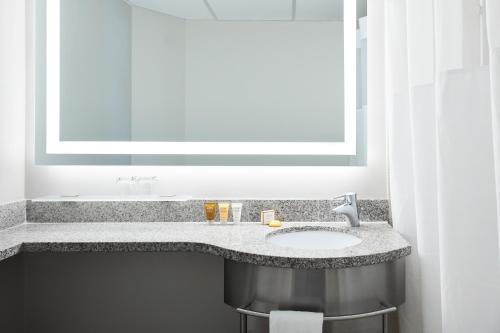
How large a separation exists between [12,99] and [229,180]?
0.83 metres

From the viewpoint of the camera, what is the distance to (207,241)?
119 cm

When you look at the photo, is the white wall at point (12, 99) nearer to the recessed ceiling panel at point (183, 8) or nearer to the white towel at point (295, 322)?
the recessed ceiling panel at point (183, 8)

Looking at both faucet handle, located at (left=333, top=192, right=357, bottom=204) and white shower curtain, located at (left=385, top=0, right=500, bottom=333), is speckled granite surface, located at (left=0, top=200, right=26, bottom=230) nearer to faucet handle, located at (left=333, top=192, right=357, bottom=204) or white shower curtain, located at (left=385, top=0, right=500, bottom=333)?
faucet handle, located at (left=333, top=192, right=357, bottom=204)

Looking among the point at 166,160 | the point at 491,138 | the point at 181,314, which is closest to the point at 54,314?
the point at 181,314

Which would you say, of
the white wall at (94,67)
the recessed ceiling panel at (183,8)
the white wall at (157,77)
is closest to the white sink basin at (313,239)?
the white wall at (157,77)

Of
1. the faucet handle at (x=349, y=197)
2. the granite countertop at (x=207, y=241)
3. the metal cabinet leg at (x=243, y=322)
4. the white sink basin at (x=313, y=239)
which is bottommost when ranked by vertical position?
the metal cabinet leg at (x=243, y=322)

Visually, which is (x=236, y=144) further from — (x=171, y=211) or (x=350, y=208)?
(x=350, y=208)

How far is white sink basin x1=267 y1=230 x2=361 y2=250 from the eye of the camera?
1386 mm

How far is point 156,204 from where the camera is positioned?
151 cm

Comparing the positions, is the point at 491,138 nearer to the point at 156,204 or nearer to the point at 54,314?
the point at 156,204

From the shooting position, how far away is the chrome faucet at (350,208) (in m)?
1.41

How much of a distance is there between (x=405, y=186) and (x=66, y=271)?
126 cm

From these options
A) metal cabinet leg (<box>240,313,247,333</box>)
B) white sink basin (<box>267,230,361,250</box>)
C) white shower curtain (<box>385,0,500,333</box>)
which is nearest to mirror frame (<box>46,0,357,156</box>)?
white sink basin (<box>267,230,361,250</box>)

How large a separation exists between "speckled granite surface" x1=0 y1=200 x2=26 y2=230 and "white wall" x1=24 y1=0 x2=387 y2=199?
9 centimetres
